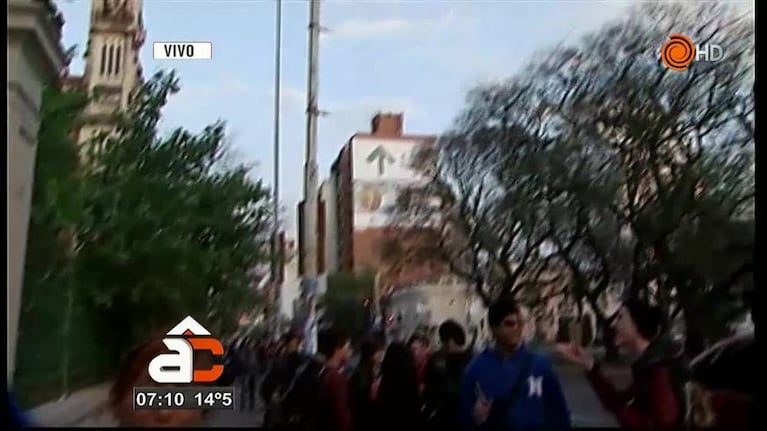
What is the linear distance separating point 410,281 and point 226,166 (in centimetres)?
64

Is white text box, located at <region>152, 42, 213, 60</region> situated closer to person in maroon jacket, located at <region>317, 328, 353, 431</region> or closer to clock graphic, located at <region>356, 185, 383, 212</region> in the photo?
clock graphic, located at <region>356, 185, 383, 212</region>

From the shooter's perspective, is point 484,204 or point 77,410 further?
point 484,204

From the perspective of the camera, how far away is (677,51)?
10.1ft

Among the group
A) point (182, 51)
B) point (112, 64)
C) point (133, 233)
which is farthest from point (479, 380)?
point (112, 64)

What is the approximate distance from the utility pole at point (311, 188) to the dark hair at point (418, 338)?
0.28 m

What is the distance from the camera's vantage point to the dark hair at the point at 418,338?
2998mm

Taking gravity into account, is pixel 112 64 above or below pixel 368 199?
above

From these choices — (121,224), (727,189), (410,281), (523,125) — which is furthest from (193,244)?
(727,189)

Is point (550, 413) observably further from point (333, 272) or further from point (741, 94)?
point (741, 94)

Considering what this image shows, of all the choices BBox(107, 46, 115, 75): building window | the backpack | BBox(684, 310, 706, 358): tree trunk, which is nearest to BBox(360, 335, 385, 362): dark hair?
the backpack

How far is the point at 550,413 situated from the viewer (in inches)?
119

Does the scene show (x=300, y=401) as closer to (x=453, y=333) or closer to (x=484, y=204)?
(x=453, y=333)

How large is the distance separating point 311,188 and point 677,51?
1167mm

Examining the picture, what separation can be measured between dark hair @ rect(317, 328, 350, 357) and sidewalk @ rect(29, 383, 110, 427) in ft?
2.03
